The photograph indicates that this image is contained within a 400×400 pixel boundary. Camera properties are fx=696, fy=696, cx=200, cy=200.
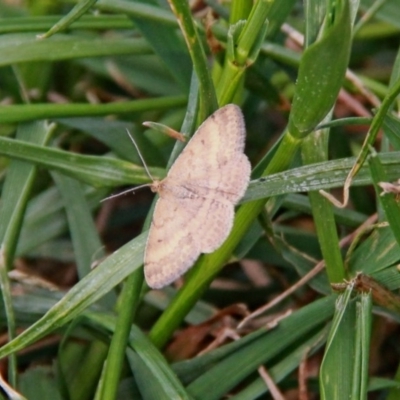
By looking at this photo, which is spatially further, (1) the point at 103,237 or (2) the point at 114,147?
(1) the point at 103,237

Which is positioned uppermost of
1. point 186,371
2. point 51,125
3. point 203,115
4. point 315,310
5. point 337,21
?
point 337,21

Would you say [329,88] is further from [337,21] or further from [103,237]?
[103,237]

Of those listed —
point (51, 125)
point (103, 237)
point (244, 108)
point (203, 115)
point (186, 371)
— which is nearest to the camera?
point (203, 115)

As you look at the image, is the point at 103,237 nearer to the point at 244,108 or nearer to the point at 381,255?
the point at 244,108

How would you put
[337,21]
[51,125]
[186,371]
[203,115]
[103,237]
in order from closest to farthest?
[337,21], [203,115], [186,371], [51,125], [103,237]

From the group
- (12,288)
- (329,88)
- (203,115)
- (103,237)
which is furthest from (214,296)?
(329,88)

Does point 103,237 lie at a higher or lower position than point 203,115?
lower

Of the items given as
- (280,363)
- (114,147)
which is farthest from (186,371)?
(114,147)
